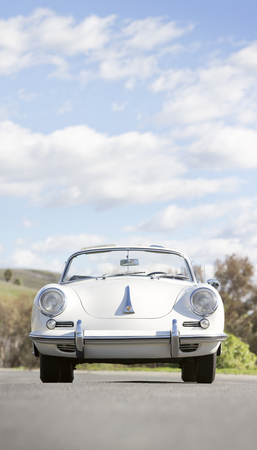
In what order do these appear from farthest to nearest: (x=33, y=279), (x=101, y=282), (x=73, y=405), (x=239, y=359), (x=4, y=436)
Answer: (x=33, y=279) → (x=239, y=359) → (x=101, y=282) → (x=73, y=405) → (x=4, y=436)

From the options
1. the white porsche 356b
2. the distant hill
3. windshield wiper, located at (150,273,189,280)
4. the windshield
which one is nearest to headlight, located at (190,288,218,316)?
the white porsche 356b

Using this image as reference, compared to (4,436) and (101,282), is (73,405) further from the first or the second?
(101,282)

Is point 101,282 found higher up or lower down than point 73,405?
higher up

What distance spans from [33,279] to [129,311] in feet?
526

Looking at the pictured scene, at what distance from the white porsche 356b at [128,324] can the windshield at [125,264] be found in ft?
2.86

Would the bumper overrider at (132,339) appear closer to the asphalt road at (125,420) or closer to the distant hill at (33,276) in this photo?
the asphalt road at (125,420)

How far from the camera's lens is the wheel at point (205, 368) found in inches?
253

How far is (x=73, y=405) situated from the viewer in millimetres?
3865

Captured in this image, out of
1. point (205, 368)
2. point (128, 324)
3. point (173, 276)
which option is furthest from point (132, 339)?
point (173, 276)

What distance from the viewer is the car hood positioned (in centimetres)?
611

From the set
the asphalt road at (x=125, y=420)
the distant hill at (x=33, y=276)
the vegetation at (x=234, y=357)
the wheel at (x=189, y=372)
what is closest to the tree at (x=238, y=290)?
the vegetation at (x=234, y=357)

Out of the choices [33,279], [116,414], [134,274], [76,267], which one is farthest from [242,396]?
[33,279]

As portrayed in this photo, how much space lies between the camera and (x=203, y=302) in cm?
624

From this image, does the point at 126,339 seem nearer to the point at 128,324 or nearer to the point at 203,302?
the point at 128,324
